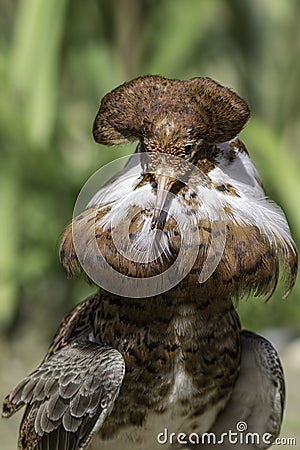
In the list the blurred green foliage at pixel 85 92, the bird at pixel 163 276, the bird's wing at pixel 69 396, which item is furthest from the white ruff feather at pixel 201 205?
the blurred green foliage at pixel 85 92

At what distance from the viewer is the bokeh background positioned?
402cm

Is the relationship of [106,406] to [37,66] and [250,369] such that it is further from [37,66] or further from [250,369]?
[37,66]

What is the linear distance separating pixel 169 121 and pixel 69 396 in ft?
1.92

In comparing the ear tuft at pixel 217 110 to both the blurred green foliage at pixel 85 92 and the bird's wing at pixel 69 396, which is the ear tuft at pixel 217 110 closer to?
the bird's wing at pixel 69 396

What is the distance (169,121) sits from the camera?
1.85m

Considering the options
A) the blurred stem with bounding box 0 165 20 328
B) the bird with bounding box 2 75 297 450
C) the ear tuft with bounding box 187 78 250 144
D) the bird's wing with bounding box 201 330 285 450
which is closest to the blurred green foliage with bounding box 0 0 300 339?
the blurred stem with bounding box 0 165 20 328

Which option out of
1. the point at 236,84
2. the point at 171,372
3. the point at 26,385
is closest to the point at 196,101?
the point at 171,372

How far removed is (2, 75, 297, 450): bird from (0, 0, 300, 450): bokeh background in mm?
1518

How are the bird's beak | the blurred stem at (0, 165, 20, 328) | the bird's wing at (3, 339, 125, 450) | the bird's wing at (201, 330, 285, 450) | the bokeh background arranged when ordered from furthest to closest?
the blurred stem at (0, 165, 20, 328)
the bokeh background
the bird's wing at (201, 330, 285, 450)
the bird's wing at (3, 339, 125, 450)
the bird's beak

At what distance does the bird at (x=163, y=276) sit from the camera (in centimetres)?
189

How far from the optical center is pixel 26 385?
6.90 feet

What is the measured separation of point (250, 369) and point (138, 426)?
299mm

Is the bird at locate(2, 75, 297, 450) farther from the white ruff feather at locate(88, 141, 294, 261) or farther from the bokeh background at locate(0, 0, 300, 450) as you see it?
A: the bokeh background at locate(0, 0, 300, 450)

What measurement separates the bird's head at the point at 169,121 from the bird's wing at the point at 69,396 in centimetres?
31
